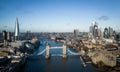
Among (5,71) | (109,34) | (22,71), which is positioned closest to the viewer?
(5,71)

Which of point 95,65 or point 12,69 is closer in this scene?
point 12,69

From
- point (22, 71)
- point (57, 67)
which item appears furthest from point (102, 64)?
point (22, 71)

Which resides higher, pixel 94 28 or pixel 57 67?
pixel 94 28

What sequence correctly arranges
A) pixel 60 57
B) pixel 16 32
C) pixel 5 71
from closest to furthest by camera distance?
1. pixel 5 71
2. pixel 60 57
3. pixel 16 32

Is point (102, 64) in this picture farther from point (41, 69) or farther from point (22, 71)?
point (22, 71)

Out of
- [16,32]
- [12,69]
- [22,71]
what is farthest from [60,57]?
[16,32]

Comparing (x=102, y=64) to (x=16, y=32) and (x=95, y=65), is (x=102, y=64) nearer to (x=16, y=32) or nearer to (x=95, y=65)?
(x=95, y=65)

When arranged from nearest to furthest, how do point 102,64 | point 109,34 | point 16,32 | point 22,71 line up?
point 22,71
point 102,64
point 16,32
point 109,34

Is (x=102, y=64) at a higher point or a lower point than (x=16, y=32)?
lower

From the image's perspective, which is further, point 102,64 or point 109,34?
point 109,34
